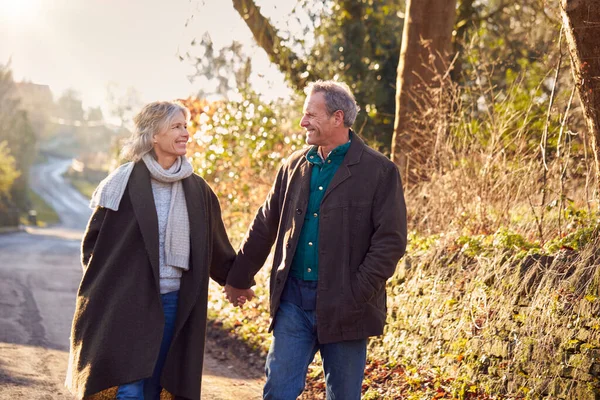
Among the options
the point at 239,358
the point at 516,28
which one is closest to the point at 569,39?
the point at 239,358

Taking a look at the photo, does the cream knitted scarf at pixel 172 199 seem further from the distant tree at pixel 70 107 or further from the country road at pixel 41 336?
the distant tree at pixel 70 107

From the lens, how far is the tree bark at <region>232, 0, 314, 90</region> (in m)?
13.1

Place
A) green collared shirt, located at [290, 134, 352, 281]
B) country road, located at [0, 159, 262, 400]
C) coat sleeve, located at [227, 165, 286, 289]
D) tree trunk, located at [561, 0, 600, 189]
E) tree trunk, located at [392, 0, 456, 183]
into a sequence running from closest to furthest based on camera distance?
green collared shirt, located at [290, 134, 352, 281], coat sleeve, located at [227, 165, 286, 289], tree trunk, located at [561, 0, 600, 189], country road, located at [0, 159, 262, 400], tree trunk, located at [392, 0, 456, 183]

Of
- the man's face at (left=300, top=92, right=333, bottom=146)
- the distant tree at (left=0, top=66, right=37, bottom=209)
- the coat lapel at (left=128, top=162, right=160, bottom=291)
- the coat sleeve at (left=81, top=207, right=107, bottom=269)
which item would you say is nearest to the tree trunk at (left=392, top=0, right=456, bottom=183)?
the man's face at (left=300, top=92, right=333, bottom=146)

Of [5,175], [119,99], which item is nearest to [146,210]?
[5,175]

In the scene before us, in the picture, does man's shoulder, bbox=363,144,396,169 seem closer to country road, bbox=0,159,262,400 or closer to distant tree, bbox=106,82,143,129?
country road, bbox=0,159,262,400

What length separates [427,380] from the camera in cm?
667

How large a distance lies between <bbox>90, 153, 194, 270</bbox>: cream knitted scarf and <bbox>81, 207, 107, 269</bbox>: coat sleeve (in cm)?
5

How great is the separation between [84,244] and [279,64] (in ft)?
31.2

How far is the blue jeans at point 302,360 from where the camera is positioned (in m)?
4.37

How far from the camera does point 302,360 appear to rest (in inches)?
175

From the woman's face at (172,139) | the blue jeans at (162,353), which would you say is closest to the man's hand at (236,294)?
the blue jeans at (162,353)

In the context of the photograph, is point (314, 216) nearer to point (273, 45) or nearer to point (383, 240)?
point (383, 240)

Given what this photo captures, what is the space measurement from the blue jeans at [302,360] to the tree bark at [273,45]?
9220 millimetres
